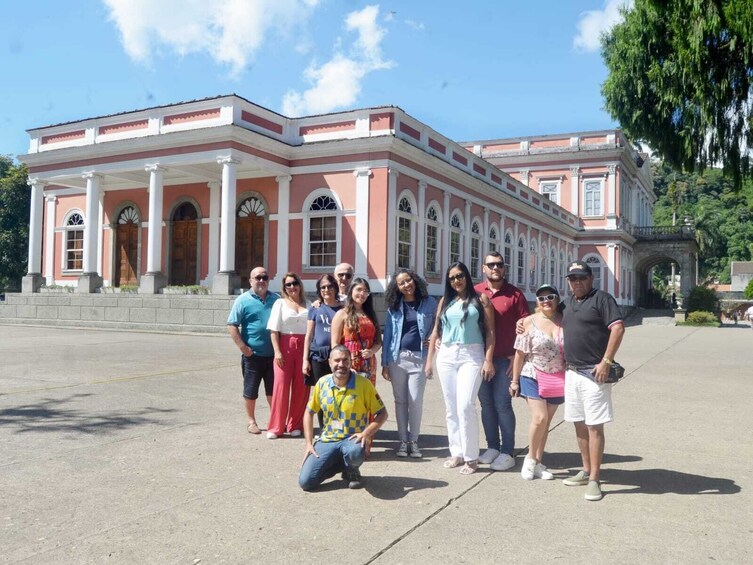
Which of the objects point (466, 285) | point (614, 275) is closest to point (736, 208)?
point (614, 275)

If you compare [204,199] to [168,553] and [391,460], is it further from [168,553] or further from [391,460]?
[168,553]

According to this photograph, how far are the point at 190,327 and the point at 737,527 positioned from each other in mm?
16307

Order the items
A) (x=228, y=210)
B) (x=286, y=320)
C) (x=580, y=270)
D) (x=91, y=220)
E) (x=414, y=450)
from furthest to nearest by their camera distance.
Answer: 1. (x=91, y=220)
2. (x=228, y=210)
3. (x=286, y=320)
4. (x=414, y=450)
5. (x=580, y=270)

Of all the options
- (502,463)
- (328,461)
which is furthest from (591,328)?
(328,461)

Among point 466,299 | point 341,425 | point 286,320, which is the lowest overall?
point 341,425

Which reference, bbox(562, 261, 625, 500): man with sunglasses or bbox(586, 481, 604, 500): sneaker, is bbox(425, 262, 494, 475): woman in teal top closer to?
bbox(562, 261, 625, 500): man with sunglasses

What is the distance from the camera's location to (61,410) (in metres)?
7.04

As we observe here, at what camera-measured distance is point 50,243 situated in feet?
85.7

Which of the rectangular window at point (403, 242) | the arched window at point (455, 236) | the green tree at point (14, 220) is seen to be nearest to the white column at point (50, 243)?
the rectangular window at point (403, 242)

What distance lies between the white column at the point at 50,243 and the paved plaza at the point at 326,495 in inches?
770

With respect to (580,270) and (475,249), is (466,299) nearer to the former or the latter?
(580,270)

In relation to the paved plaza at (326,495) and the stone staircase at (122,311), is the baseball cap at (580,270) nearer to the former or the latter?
the paved plaza at (326,495)

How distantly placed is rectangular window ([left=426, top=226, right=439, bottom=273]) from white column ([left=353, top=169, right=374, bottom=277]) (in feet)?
9.28

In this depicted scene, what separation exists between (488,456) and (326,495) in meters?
1.48
